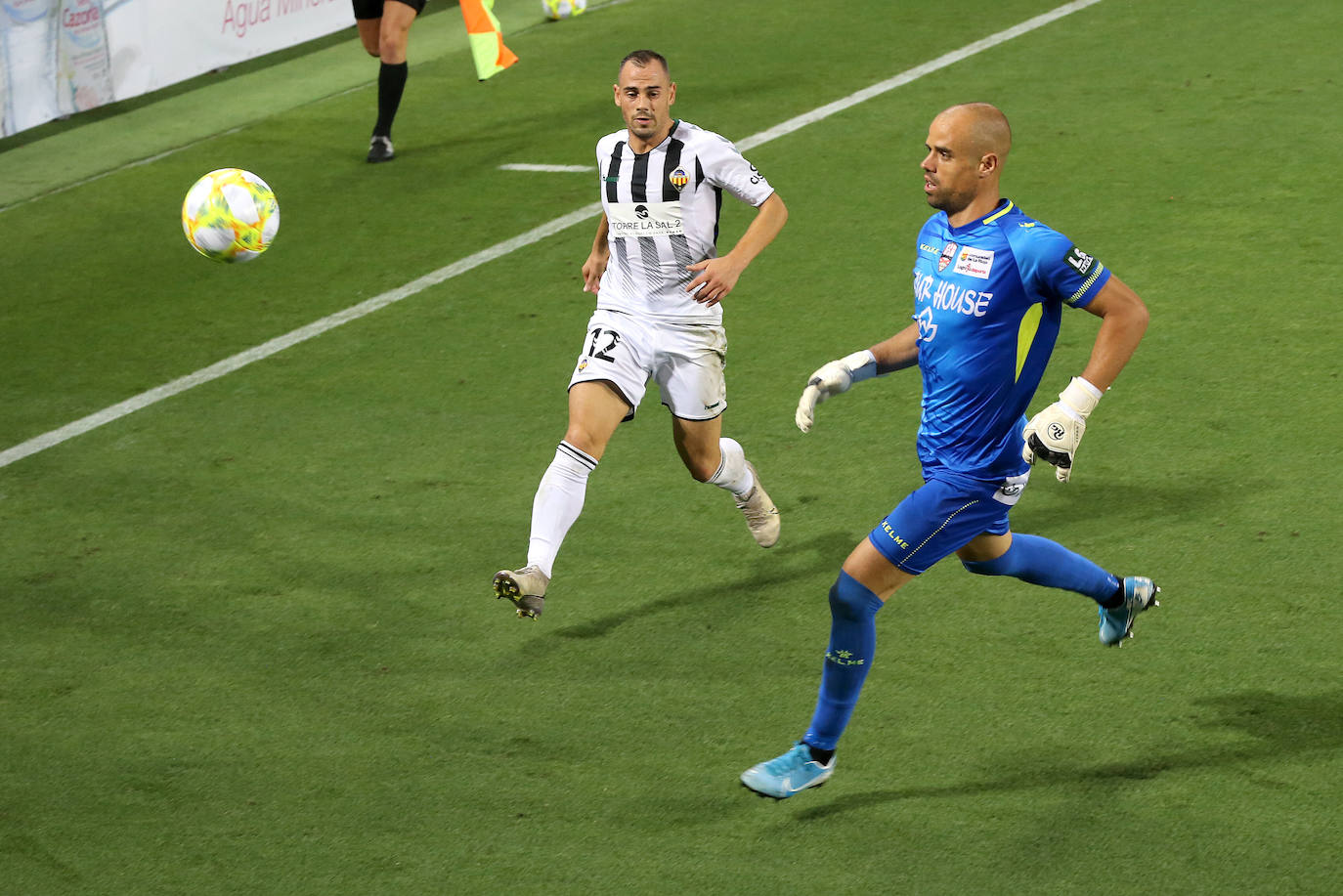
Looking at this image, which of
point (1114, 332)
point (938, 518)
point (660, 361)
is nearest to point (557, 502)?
point (660, 361)

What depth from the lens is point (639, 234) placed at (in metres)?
6.51

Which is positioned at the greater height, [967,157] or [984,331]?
[967,157]

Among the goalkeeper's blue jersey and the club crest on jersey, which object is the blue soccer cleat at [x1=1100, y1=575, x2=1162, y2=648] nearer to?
the goalkeeper's blue jersey

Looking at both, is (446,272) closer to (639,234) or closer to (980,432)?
(639,234)

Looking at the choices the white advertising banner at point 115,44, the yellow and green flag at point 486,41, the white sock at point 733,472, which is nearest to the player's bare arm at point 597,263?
the white sock at point 733,472

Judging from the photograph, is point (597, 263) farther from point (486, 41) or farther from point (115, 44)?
point (115, 44)

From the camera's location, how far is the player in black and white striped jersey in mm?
6328

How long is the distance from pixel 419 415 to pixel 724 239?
288cm

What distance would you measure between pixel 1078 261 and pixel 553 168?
7556mm

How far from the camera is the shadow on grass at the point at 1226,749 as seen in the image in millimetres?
5145

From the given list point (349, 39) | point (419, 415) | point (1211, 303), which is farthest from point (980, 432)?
point (349, 39)

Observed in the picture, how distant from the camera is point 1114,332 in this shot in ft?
15.9

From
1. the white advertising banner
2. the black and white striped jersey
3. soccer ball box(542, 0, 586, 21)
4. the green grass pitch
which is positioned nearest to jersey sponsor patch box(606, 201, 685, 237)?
the black and white striped jersey

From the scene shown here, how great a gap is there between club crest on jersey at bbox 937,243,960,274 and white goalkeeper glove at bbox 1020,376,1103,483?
56 centimetres
